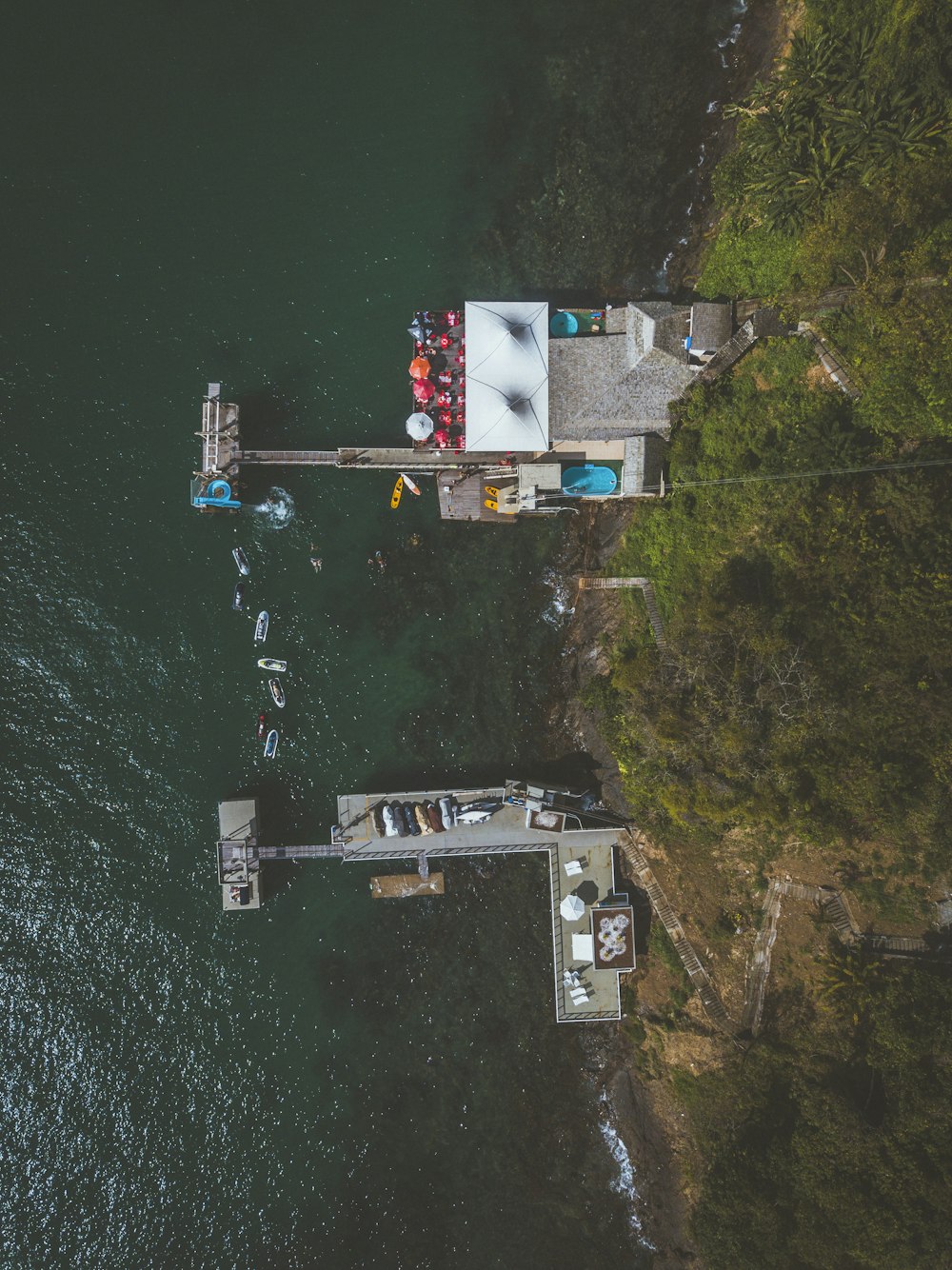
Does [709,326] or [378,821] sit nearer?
[709,326]

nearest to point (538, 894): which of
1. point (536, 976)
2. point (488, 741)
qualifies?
point (536, 976)

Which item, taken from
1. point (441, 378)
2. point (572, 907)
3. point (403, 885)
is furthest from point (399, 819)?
point (441, 378)

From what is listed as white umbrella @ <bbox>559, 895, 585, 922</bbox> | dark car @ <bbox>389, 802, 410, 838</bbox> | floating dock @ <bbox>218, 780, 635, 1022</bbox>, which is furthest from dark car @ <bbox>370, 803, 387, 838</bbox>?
white umbrella @ <bbox>559, 895, 585, 922</bbox>

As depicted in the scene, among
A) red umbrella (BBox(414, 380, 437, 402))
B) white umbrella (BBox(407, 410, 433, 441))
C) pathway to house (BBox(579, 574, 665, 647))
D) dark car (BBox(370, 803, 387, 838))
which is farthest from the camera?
dark car (BBox(370, 803, 387, 838))

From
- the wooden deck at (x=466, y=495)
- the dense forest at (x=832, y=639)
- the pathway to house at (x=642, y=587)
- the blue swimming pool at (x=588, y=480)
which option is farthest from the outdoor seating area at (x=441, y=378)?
the dense forest at (x=832, y=639)

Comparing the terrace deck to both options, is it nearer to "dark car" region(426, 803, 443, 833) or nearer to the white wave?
"dark car" region(426, 803, 443, 833)

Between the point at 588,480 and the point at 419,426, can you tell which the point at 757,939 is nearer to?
the point at 588,480

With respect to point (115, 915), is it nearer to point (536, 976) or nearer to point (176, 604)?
point (176, 604)
